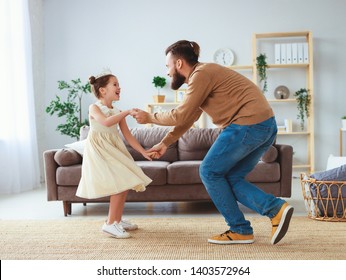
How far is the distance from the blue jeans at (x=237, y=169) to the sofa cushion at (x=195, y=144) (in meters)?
1.68

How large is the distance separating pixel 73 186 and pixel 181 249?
1527 mm

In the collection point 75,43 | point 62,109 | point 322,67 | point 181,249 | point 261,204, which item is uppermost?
point 75,43

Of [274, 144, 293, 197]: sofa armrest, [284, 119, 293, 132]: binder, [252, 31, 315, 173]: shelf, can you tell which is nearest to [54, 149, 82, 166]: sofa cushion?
[274, 144, 293, 197]: sofa armrest

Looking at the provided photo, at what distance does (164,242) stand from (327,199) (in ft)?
4.19

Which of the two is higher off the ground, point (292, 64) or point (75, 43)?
point (75, 43)

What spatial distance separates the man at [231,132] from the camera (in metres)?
2.71

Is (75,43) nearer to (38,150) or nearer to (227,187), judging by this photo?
(38,150)

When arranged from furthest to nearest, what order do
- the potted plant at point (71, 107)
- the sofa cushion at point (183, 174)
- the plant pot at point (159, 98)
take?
the plant pot at point (159, 98)
the potted plant at point (71, 107)
the sofa cushion at point (183, 174)

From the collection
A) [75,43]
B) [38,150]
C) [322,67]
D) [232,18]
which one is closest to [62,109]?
[38,150]

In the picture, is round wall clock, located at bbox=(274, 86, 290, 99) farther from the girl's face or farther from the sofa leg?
the girl's face

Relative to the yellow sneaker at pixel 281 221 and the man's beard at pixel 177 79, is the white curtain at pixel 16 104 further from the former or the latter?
the yellow sneaker at pixel 281 221

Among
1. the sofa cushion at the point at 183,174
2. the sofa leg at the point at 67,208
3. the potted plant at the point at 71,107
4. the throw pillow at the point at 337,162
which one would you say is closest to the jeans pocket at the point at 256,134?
the sofa cushion at the point at 183,174

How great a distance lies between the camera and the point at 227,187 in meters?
2.79

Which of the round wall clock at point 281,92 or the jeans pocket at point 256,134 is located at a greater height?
the round wall clock at point 281,92
